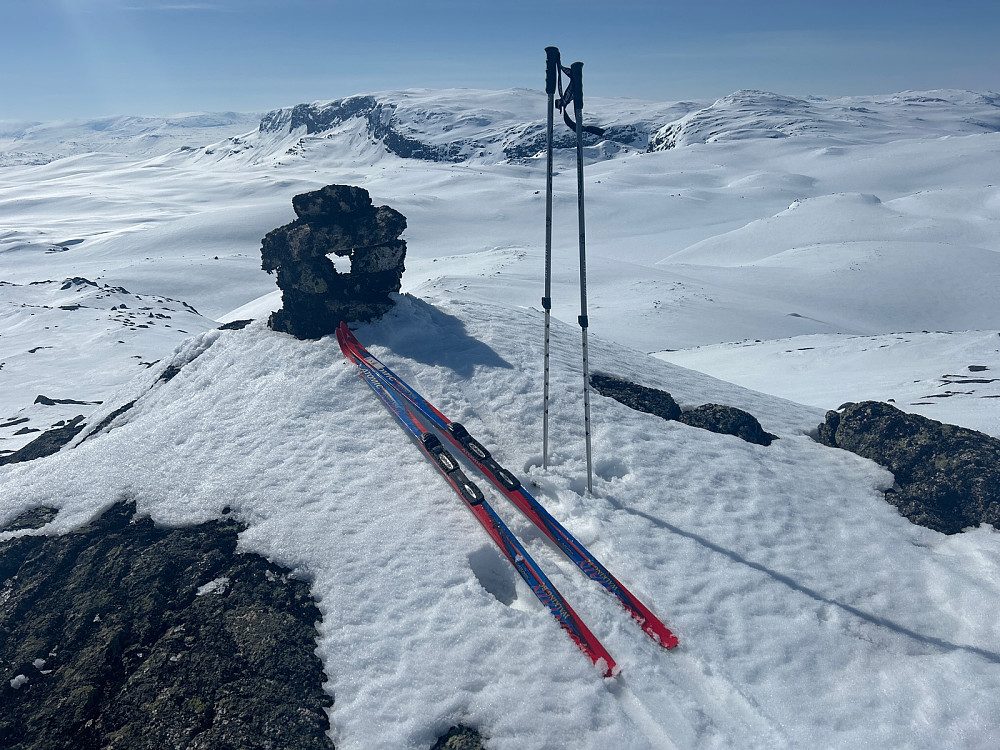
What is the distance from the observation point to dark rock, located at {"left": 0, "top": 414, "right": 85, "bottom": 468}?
15.9 metres

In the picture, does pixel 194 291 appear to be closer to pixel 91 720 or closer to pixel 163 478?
pixel 163 478

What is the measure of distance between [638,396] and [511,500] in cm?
531

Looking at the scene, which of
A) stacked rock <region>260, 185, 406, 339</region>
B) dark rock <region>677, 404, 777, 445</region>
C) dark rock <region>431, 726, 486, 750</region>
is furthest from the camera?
stacked rock <region>260, 185, 406, 339</region>

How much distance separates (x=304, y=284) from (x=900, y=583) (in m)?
14.9

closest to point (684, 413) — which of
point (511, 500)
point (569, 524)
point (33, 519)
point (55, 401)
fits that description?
point (569, 524)

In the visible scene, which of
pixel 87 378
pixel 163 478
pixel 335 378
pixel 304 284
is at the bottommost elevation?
→ pixel 87 378

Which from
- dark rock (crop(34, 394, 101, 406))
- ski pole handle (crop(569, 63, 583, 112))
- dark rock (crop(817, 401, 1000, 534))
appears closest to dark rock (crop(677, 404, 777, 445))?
dark rock (crop(817, 401, 1000, 534))

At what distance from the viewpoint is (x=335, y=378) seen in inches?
533

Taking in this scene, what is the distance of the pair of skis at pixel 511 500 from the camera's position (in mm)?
7805

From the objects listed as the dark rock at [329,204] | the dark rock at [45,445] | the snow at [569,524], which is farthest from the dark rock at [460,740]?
the dark rock at [45,445]

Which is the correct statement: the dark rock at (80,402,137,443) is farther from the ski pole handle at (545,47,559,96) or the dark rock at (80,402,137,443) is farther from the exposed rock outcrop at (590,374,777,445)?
the ski pole handle at (545,47,559,96)

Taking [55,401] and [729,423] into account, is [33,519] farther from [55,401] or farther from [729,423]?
[55,401]

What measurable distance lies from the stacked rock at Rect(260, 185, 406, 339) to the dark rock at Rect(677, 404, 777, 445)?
29.2 ft

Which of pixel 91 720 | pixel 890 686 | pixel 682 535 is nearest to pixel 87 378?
pixel 91 720
